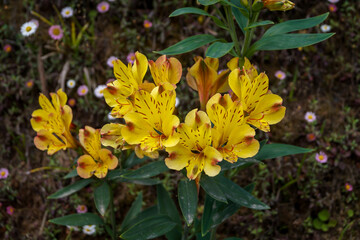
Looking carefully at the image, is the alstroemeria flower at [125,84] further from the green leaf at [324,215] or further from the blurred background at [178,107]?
the green leaf at [324,215]

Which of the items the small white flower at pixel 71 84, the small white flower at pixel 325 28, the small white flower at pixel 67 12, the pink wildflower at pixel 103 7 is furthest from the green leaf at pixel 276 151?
the small white flower at pixel 67 12

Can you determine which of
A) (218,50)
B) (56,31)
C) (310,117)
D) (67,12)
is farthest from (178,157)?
(67,12)

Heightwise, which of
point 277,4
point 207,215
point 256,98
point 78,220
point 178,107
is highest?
point 277,4

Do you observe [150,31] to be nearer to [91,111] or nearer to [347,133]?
[91,111]

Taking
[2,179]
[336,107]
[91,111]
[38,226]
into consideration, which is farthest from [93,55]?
[336,107]

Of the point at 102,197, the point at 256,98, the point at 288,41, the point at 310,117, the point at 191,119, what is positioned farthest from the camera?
the point at 310,117

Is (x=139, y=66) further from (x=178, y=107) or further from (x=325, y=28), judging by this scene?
(x=325, y=28)

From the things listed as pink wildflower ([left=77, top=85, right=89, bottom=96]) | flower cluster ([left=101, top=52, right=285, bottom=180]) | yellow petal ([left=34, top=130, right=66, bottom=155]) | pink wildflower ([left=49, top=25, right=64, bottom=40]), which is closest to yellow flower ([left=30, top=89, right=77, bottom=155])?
yellow petal ([left=34, top=130, right=66, bottom=155])
